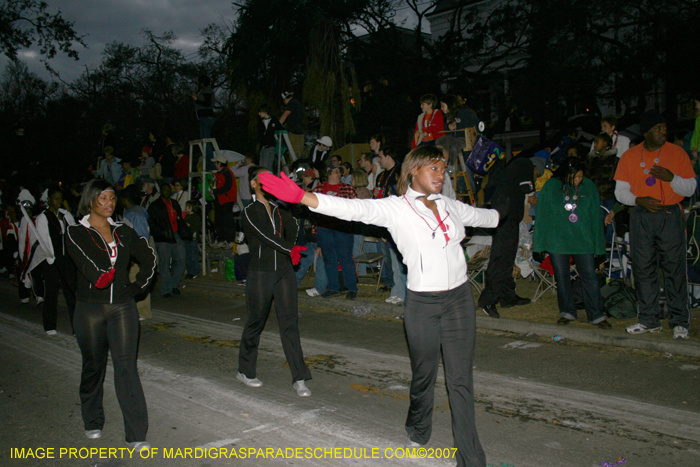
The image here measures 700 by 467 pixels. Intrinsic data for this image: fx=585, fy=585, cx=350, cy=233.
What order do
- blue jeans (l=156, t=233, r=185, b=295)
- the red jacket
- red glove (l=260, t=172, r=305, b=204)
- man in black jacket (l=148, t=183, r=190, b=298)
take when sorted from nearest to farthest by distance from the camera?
1. red glove (l=260, t=172, r=305, b=204)
2. man in black jacket (l=148, t=183, r=190, b=298)
3. blue jeans (l=156, t=233, r=185, b=295)
4. the red jacket

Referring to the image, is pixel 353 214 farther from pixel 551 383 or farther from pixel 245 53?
pixel 245 53

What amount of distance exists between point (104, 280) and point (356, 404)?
7.98ft

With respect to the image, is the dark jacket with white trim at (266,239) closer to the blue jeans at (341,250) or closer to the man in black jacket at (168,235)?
the blue jeans at (341,250)

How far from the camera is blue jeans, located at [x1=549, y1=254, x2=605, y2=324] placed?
7.52 meters

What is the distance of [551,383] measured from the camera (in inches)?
226

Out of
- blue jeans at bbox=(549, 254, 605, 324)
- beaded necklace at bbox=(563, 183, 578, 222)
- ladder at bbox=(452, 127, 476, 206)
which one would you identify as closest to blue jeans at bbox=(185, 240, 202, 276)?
ladder at bbox=(452, 127, 476, 206)

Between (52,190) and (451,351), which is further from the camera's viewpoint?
(52,190)

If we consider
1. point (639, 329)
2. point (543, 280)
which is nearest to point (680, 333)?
point (639, 329)

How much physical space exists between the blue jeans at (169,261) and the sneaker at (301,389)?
7.05 metres

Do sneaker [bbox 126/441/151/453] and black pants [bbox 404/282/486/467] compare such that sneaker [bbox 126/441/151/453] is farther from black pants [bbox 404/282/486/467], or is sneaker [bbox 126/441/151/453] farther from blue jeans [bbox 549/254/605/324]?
blue jeans [bbox 549/254/605/324]

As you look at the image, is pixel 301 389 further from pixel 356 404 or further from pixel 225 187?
pixel 225 187

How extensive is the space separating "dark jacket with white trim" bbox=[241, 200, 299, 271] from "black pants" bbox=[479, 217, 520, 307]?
3.66 m

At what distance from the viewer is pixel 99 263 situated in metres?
4.46

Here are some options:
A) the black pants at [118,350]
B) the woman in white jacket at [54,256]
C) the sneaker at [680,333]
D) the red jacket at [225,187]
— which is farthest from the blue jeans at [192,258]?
the sneaker at [680,333]
